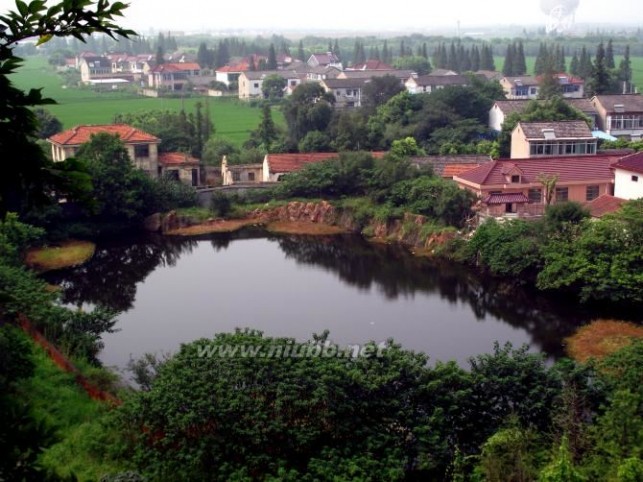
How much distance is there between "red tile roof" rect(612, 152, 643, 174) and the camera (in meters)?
16.7

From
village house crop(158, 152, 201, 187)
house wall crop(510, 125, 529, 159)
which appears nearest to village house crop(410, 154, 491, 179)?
house wall crop(510, 125, 529, 159)

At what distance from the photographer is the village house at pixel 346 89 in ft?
118

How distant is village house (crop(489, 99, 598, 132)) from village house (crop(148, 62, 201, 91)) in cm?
2240

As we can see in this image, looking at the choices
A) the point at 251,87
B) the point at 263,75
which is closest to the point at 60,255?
the point at 251,87

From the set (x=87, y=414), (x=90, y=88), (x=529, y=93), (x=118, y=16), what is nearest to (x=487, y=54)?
(x=529, y=93)

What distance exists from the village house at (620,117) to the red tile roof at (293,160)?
322 inches

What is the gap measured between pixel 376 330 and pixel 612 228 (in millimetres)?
4277

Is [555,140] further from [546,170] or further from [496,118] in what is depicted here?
[496,118]

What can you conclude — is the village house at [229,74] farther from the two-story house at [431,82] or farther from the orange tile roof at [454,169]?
the orange tile roof at [454,169]

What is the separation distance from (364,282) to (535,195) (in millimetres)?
5186

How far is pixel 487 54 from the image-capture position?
48.1 metres

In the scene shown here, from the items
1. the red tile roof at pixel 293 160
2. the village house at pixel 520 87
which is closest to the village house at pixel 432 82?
the village house at pixel 520 87

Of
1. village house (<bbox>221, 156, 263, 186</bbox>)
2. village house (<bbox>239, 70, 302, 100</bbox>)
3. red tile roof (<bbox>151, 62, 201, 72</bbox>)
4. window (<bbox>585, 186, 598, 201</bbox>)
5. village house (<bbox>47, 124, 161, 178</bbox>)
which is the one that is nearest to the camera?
window (<bbox>585, 186, 598, 201</bbox>)

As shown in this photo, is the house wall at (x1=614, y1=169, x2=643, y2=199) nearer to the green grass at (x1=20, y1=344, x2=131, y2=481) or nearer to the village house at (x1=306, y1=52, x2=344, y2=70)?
the green grass at (x1=20, y1=344, x2=131, y2=481)
